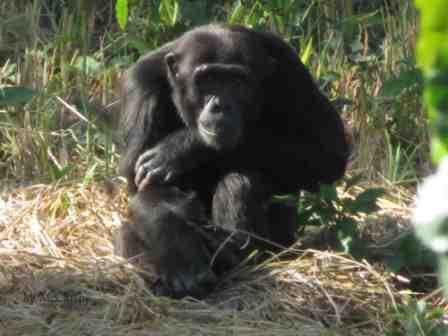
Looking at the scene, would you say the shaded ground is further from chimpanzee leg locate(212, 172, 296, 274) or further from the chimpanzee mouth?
the chimpanzee mouth

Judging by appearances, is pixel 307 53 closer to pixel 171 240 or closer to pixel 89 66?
pixel 89 66

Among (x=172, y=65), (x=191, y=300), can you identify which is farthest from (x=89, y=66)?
(x=191, y=300)

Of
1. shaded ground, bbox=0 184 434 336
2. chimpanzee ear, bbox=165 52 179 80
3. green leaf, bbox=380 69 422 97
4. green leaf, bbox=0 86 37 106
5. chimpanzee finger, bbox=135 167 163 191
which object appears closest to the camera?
green leaf, bbox=0 86 37 106

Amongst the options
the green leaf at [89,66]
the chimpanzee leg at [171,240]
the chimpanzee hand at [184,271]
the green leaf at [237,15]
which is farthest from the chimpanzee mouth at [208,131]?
the green leaf at [89,66]

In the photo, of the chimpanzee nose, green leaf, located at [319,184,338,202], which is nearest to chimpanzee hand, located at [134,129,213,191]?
the chimpanzee nose

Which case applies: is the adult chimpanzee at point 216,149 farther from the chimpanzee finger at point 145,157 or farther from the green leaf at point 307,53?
the green leaf at point 307,53

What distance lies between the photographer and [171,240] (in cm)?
428

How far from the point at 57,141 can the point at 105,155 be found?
0.60 m

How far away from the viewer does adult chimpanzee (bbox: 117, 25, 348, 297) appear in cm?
434

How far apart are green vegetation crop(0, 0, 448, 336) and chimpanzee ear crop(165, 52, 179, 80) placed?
3.71 feet

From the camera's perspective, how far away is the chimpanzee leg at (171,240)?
426cm

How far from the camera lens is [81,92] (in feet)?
22.8

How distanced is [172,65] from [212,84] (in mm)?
295

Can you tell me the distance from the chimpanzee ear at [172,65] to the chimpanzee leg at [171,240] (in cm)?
66
